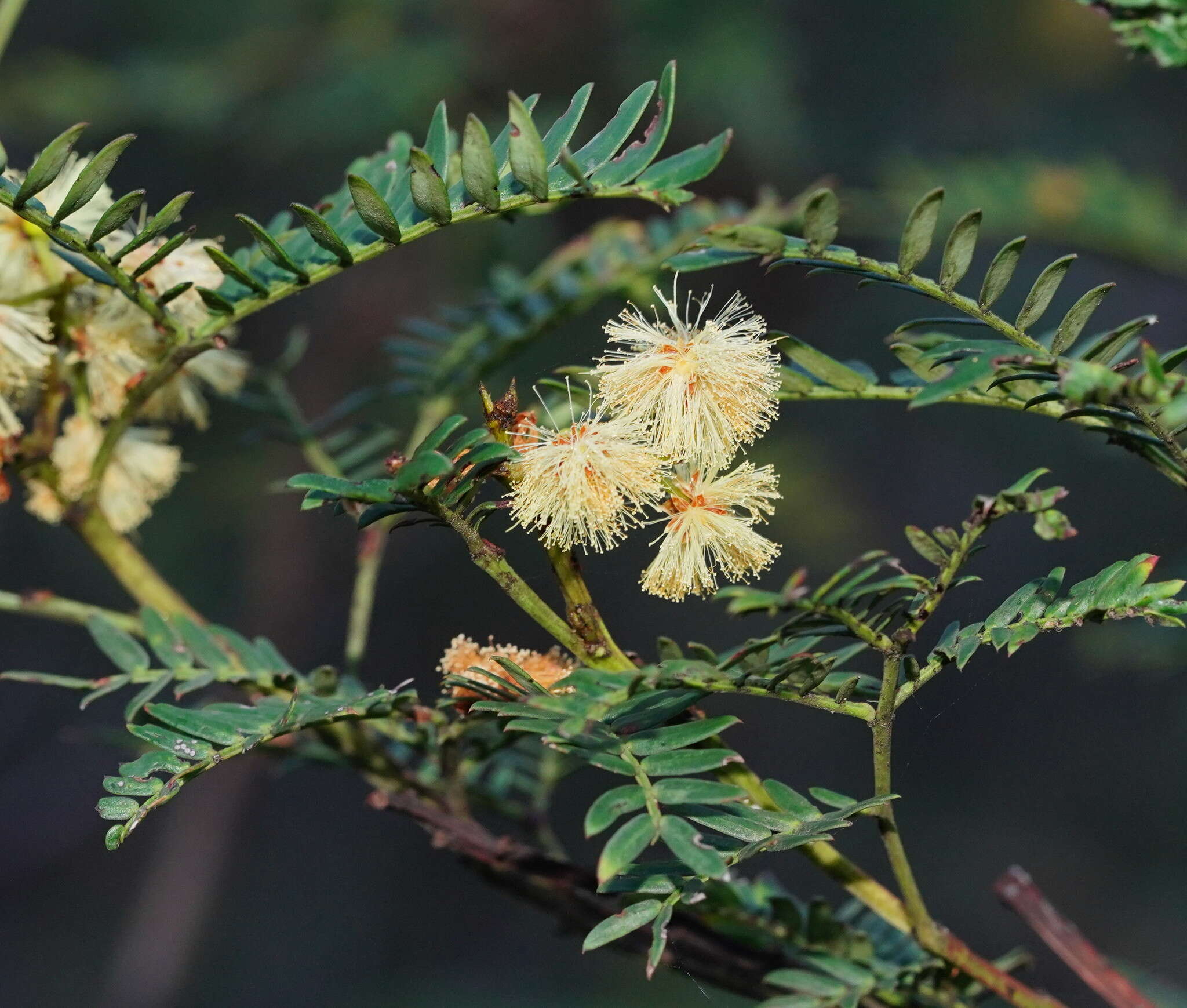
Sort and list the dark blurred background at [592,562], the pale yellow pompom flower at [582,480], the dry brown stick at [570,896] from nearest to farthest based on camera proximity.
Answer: the pale yellow pompom flower at [582,480]
the dry brown stick at [570,896]
the dark blurred background at [592,562]

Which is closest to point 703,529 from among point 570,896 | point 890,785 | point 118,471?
point 890,785

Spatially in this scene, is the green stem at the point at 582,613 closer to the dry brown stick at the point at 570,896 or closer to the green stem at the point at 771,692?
the green stem at the point at 771,692

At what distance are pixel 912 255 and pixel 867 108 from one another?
7.80 ft

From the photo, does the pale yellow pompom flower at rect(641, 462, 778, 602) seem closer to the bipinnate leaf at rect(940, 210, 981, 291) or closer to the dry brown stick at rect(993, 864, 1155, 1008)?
the bipinnate leaf at rect(940, 210, 981, 291)

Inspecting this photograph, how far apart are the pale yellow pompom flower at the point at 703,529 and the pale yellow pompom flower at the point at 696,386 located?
1cm

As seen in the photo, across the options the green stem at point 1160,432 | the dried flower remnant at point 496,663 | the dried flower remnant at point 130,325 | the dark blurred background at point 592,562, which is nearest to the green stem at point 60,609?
the dried flower remnant at point 130,325

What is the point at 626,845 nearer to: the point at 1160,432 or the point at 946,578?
the point at 946,578

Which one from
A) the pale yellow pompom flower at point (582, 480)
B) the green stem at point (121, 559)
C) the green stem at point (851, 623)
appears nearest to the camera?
the green stem at point (851, 623)

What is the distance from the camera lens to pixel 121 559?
29.2 inches

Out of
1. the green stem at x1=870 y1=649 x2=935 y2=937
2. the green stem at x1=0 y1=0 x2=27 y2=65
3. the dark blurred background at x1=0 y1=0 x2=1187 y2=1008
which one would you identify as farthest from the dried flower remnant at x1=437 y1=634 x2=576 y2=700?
the dark blurred background at x1=0 y1=0 x2=1187 y2=1008

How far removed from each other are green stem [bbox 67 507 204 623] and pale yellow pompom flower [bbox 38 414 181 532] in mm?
11

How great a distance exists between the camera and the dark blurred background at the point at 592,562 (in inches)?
88.6

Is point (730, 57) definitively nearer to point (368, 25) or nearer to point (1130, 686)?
point (368, 25)

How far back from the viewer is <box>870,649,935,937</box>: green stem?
0.45 m
